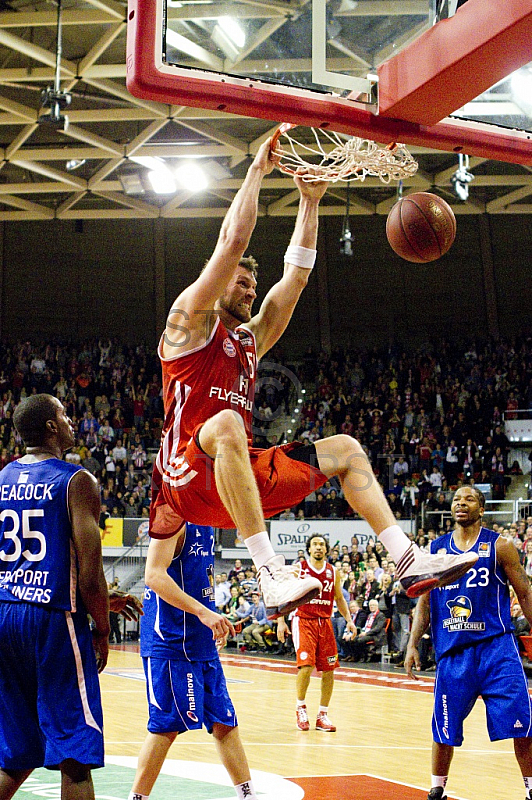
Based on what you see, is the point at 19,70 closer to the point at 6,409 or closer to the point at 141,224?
the point at 6,409

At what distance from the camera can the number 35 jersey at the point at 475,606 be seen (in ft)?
19.0

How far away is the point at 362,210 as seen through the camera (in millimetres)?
22297

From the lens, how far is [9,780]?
12.8ft

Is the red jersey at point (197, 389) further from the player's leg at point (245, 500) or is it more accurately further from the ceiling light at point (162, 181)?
the ceiling light at point (162, 181)

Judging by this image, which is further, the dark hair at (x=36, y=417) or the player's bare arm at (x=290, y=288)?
the player's bare arm at (x=290, y=288)

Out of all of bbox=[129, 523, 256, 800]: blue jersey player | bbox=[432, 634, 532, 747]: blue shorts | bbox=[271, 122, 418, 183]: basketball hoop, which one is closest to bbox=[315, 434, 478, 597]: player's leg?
bbox=[129, 523, 256, 800]: blue jersey player

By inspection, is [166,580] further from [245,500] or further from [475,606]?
[475,606]

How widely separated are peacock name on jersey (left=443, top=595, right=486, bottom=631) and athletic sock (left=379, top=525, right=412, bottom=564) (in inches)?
82.5

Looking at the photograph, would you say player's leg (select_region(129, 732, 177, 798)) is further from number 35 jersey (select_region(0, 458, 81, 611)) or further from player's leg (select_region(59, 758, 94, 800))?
number 35 jersey (select_region(0, 458, 81, 611))

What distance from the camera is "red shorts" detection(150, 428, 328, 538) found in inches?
159

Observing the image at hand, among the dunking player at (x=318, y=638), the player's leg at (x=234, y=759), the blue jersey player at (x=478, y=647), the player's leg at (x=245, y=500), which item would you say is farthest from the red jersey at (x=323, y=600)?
the player's leg at (x=245, y=500)

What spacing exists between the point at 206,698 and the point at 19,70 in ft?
45.2

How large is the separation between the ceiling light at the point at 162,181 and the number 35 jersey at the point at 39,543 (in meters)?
16.7

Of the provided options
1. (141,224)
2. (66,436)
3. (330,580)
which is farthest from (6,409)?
(66,436)
